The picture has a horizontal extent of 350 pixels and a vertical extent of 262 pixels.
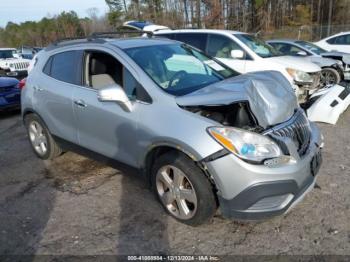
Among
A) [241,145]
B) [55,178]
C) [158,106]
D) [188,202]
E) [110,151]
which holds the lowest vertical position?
[55,178]

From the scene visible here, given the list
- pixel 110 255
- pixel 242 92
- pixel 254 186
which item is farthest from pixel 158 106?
pixel 110 255

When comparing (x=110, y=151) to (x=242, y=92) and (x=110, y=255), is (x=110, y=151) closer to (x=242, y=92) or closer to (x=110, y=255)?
(x=110, y=255)

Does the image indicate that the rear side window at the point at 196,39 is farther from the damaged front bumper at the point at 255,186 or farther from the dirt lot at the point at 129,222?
the damaged front bumper at the point at 255,186

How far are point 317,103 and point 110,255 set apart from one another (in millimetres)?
5077

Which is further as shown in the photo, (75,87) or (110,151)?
(75,87)

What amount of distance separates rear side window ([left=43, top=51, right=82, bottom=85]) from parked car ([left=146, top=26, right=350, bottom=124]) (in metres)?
4.22

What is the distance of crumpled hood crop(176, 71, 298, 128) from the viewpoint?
3.08 m

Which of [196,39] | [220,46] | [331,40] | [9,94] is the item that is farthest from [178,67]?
[331,40]

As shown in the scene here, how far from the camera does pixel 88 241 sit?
320 cm

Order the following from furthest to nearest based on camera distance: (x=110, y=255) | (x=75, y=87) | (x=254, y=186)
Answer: (x=75, y=87), (x=110, y=255), (x=254, y=186)

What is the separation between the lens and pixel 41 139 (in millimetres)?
5121

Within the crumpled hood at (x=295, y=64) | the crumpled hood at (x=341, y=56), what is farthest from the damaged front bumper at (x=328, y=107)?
the crumpled hood at (x=341, y=56)

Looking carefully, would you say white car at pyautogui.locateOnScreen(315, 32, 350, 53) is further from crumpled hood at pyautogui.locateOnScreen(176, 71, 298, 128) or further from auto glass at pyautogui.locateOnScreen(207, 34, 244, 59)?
crumpled hood at pyautogui.locateOnScreen(176, 71, 298, 128)

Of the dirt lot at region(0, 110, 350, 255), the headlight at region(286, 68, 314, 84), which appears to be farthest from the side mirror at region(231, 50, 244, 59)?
the dirt lot at region(0, 110, 350, 255)
